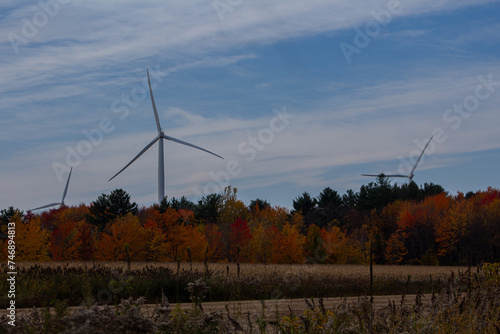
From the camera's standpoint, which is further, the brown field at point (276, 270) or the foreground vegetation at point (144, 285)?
the brown field at point (276, 270)

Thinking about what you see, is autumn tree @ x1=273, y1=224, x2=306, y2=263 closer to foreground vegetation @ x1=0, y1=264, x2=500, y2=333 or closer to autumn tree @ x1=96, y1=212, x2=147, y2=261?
autumn tree @ x1=96, y1=212, x2=147, y2=261

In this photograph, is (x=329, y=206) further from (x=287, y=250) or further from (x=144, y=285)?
(x=144, y=285)

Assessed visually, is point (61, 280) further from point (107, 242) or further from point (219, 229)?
point (219, 229)

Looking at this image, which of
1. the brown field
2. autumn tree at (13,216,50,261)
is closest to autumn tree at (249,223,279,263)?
the brown field

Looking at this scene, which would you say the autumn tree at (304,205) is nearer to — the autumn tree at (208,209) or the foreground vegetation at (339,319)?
the autumn tree at (208,209)

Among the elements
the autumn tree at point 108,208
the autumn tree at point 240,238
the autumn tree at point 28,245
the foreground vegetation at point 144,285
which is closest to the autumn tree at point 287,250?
the autumn tree at point 240,238

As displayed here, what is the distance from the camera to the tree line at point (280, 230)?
5238cm

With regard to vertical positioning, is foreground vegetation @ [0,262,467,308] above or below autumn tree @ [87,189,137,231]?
below

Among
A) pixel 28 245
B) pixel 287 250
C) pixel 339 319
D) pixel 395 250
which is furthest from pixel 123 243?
pixel 339 319

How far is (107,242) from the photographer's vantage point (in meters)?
50.7

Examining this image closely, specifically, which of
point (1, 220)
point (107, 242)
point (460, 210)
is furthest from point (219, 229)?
point (460, 210)

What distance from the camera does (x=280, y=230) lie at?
7931 centimetres

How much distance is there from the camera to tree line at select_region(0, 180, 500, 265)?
52375 millimetres

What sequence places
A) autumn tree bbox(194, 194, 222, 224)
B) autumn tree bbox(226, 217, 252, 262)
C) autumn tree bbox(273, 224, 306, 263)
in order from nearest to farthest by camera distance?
1. autumn tree bbox(226, 217, 252, 262)
2. autumn tree bbox(273, 224, 306, 263)
3. autumn tree bbox(194, 194, 222, 224)
